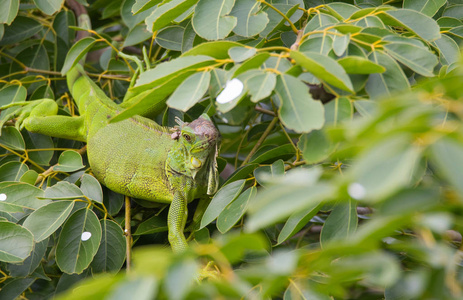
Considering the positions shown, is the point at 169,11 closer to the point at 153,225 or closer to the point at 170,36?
the point at 170,36

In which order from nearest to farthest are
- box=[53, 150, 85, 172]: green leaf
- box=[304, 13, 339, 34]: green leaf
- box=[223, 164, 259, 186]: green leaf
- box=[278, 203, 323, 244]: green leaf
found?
box=[278, 203, 323, 244]: green leaf < box=[304, 13, 339, 34]: green leaf < box=[223, 164, 259, 186]: green leaf < box=[53, 150, 85, 172]: green leaf

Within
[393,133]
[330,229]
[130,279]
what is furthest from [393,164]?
[330,229]

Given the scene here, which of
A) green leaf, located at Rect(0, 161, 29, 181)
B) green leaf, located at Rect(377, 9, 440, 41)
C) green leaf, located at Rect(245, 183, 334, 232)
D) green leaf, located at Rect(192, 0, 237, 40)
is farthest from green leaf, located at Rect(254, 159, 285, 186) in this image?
green leaf, located at Rect(0, 161, 29, 181)

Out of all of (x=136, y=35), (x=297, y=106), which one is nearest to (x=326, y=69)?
(x=297, y=106)

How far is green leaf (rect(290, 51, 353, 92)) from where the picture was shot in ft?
3.96

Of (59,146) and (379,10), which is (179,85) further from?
(59,146)

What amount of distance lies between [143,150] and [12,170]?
0.57 metres

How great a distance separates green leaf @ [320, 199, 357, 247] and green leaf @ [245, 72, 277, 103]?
1.69 feet

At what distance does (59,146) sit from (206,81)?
150 cm

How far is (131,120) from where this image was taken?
229cm

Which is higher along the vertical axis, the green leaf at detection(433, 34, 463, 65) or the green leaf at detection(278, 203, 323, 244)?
the green leaf at detection(433, 34, 463, 65)

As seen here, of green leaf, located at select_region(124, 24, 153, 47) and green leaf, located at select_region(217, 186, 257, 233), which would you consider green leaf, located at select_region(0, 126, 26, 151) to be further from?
green leaf, located at select_region(217, 186, 257, 233)

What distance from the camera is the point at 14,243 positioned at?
67.5 inches

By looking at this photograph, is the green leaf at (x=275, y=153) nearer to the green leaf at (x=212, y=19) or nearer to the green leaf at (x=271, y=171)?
the green leaf at (x=271, y=171)
